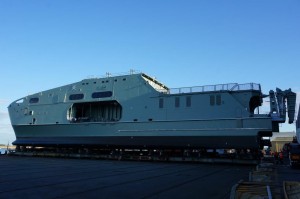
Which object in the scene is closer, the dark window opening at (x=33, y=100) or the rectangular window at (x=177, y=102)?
the rectangular window at (x=177, y=102)

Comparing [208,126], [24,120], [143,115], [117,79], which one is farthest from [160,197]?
[24,120]

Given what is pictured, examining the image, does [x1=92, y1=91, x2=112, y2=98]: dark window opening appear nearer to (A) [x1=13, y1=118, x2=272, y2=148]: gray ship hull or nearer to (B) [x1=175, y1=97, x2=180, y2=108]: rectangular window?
(A) [x1=13, y1=118, x2=272, y2=148]: gray ship hull

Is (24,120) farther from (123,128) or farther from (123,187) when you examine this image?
(123,187)

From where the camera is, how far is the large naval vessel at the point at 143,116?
80.0 ft

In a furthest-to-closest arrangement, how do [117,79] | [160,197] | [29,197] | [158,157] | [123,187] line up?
[117,79] < [158,157] < [123,187] < [160,197] < [29,197]

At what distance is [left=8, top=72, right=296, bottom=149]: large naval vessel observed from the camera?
24391mm

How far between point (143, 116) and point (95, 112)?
7.45 m

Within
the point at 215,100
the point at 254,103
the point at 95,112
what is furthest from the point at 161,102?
the point at 95,112

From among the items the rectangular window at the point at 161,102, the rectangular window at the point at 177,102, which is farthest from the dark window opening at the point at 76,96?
the rectangular window at the point at 177,102

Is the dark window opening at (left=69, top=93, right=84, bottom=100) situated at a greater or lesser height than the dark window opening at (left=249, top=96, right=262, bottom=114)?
greater

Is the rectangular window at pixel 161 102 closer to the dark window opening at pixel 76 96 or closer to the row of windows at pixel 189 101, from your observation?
the row of windows at pixel 189 101

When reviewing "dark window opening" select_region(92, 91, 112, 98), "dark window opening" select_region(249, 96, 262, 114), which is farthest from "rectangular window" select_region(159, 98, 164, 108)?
"dark window opening" select_region(249, 96, 262, 114)

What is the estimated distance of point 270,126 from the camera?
76.6 feet

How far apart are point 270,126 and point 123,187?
16.9 meters
